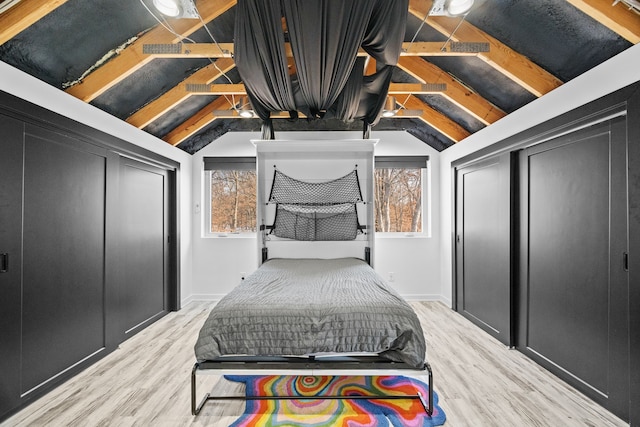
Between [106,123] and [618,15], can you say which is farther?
[106,123]

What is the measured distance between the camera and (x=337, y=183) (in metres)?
4.11

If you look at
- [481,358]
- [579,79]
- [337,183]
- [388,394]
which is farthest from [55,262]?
[579,79]

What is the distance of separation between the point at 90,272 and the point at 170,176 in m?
1.78

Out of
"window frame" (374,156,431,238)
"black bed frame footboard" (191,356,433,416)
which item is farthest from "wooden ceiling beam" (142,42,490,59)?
"window frame" (374,156,431,238)

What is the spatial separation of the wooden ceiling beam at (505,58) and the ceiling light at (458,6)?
0.74 metres

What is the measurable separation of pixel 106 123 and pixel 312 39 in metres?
2.34

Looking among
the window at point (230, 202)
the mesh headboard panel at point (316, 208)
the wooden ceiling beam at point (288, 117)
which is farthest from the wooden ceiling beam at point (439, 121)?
the window at point (230, 202)

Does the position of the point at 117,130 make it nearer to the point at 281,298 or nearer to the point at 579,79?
the point at 281,298

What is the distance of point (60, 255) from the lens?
8.08ft

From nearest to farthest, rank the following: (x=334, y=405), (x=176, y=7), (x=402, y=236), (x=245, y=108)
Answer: (x=176, y=7)
(x=334, y=405)
(x=245, y=108)
(x=402, y=236)

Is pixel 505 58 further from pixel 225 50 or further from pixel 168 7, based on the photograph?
pixel 168 7

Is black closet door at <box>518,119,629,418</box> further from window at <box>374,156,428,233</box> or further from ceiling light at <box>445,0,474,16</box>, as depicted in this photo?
window at <box>374,156,428,233</box>

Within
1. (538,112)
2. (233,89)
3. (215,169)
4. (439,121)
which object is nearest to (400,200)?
(439,121)

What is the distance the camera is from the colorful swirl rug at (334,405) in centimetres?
200
